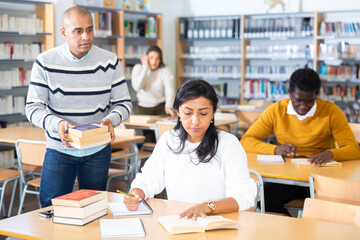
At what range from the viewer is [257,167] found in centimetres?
308

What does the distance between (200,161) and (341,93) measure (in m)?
6.18

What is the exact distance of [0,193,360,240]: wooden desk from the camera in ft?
5.83

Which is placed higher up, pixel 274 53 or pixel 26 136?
pixel 274 53

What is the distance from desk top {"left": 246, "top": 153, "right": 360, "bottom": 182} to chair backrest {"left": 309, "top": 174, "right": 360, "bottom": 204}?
21 centimetres

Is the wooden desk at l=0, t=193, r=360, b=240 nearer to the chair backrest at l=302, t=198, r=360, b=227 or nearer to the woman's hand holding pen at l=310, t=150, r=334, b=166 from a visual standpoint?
the chair backrest at l=302, t=198, r=360, b=227

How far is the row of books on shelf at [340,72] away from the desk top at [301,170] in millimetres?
4808

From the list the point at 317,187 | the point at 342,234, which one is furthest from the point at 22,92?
the point at 342,234

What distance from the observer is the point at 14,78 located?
20.7 ft

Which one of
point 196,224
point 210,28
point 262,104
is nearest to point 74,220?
point 196,224

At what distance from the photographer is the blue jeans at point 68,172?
8.51 ft

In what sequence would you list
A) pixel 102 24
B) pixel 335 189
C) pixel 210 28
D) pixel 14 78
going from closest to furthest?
1. pixel 335 189
2. pixel 14 78
3. pixel 102 24
4. pixel 210 28

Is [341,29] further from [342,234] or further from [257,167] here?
[342,234]

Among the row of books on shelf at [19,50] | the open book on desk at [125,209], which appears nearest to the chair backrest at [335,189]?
the open book on desk at [125,209]

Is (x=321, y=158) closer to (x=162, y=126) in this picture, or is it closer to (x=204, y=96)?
(x=204, y=96)
